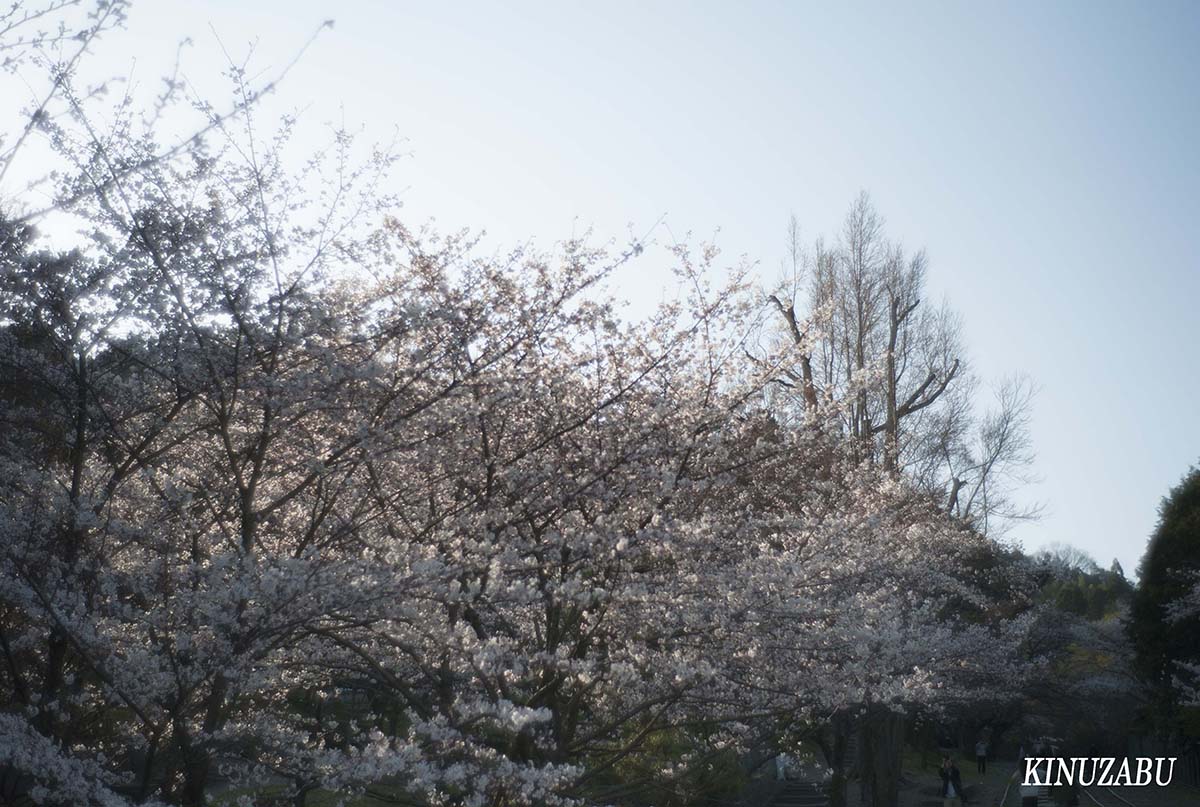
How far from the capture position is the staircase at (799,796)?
22.7m

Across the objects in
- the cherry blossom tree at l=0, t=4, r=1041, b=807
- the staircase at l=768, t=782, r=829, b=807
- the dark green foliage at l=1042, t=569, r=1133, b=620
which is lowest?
the staircase at l=768, t=782, r=829, b=807

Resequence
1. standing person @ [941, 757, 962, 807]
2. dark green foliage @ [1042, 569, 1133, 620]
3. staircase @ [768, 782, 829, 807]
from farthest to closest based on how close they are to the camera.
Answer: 1. dark green foliage @ [1042, 569, 1133, 620]
2. staircase @ [768, 782, 829, 807]
3. standing person @ [941, 757, 962, 807]

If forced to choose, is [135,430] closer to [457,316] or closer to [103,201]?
[103,201]

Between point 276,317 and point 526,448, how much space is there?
1.67m

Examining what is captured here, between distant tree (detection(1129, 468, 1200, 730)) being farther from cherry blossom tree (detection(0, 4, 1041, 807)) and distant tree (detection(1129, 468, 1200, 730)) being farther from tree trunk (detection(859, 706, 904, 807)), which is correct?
cherry blossom tree (detection(0, 4, 1041, 807))

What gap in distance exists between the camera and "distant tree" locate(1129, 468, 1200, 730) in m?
24.8

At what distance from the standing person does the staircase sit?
2448mm

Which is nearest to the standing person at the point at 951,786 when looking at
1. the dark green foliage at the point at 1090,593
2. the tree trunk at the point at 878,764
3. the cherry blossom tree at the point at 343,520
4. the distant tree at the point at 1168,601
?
the tree trunk at the point at 878,764

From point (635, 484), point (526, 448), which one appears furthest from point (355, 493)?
point (635, 484)

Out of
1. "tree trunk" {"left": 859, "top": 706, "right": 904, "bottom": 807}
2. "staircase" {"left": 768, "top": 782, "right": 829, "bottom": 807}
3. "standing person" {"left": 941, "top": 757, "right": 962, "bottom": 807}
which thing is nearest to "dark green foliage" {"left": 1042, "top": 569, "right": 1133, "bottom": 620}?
"staircase" {"left": 768, "top": 782, "right": 829, "bottom": 807}

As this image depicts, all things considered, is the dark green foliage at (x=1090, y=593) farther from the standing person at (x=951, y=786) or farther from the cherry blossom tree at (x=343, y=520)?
the cherry blossom tree at (x=343, y=520)

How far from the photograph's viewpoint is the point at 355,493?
652 cm

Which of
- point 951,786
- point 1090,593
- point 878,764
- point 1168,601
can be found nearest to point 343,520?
point 878,764

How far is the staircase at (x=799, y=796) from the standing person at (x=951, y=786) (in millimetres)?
2448
